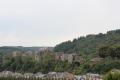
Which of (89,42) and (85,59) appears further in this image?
(89,42)

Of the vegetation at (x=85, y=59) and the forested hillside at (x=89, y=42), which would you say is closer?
the vegetation at (x=85, y=59)

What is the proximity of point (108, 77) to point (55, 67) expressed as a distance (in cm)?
6326

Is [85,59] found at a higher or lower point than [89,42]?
lower

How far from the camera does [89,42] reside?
127250 millimetres

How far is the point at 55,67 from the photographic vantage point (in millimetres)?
103875

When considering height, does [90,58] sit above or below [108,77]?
above

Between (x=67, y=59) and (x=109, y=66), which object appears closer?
(x=109, y=66)

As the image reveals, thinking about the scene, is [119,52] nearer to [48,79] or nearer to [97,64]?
[97,64]

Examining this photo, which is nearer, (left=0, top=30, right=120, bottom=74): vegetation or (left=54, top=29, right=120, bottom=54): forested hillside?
(left=0, top=30, right=120, bottom=74): vegetation

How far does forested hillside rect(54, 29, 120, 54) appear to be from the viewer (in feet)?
382

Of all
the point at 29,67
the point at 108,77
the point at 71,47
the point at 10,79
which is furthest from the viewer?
the point at 71,47

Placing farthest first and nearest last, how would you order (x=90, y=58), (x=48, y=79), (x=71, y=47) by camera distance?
(x=71, y=47)
(x=90, y=58)
(x=48, y=79)

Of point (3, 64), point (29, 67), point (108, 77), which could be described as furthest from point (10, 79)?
point (108, 77)

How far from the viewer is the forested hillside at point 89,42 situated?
Result: 4578 inches
